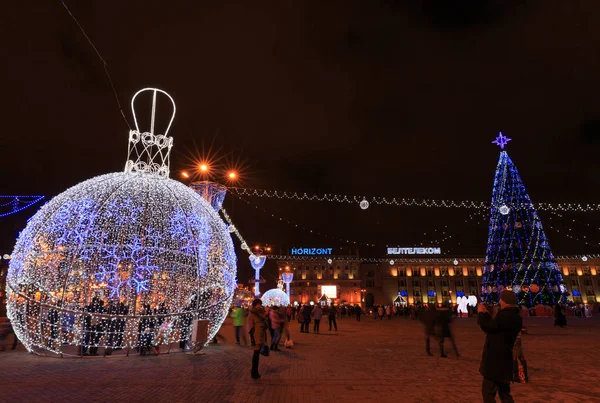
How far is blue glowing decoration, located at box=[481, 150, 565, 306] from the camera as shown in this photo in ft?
102

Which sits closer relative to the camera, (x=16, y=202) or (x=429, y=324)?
(x=429, y=324)

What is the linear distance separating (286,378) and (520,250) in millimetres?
30611

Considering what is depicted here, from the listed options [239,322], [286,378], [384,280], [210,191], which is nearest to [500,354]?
[286,378]

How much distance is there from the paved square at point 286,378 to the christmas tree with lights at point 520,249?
75.1 ft

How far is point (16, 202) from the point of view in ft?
69.2

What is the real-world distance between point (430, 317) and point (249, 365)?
18.2 feet

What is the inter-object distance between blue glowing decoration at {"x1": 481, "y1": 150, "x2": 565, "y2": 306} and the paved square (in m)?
22.9

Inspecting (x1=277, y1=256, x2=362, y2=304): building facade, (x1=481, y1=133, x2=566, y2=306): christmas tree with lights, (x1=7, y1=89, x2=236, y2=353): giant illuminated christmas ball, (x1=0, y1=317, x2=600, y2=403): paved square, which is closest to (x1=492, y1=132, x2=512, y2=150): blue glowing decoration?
(x1=481, y1=133, x2=566, y2=306): christmas tree with lights

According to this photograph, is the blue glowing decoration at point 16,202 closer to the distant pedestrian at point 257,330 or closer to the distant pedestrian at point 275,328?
the distant pedestrian at point 275,328

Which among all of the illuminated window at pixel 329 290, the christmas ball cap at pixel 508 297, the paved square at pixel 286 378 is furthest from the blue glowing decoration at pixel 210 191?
the illuminated window at pixel 329 290

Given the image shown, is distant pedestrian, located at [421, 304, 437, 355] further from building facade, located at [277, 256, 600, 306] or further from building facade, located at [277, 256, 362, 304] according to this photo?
building facade, located at [277, 256, 362, 304]

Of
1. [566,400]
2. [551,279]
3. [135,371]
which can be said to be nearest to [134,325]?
[135,371]

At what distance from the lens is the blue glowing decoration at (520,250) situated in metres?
31.1

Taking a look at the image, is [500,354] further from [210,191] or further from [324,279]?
[324,279]
